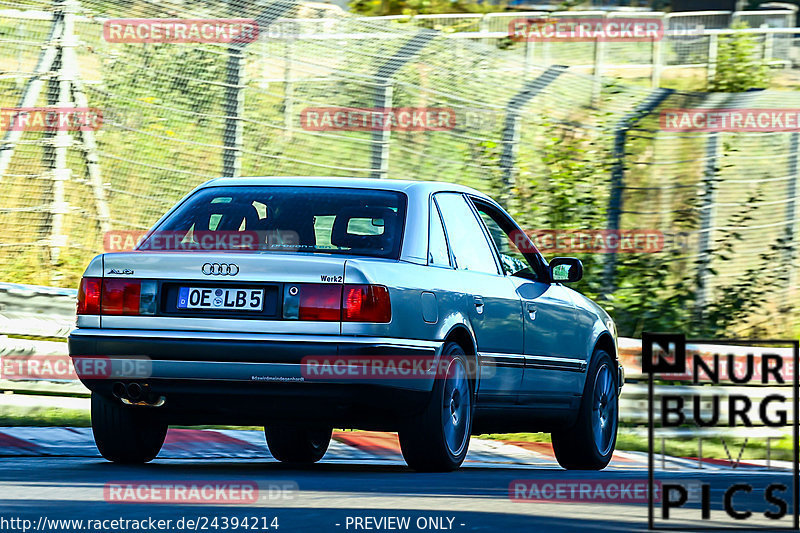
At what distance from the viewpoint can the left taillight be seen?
783 cm

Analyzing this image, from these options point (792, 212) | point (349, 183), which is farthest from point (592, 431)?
point (792, 212)

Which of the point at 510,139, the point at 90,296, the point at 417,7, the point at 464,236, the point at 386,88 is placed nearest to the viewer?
the point at 90,296

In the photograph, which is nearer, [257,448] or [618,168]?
[257,448]

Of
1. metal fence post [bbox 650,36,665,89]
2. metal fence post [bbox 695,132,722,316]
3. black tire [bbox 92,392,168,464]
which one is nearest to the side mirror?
black tire [bbox 92,392,168,464]

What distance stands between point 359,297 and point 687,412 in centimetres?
551

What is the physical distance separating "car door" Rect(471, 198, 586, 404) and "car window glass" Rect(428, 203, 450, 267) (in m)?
0.76

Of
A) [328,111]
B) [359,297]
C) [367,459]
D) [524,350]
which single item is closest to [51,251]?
[328,111]

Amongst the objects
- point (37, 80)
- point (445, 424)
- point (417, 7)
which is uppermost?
point (417, 7)

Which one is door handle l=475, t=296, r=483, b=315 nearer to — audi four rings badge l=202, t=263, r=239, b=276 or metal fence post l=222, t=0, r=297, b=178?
audi four rings badge l=202, t=263, r=239, b=276

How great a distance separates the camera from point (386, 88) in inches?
655

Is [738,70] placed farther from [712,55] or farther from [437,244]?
[437,244]

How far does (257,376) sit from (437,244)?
1395mm

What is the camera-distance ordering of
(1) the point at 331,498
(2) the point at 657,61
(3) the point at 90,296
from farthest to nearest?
(2) the point at 657,61, (3) the point at 90,296, (1) the point at 331,498

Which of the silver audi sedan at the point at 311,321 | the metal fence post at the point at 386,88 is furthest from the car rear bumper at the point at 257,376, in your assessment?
the metal fence post at the point at 386,88
